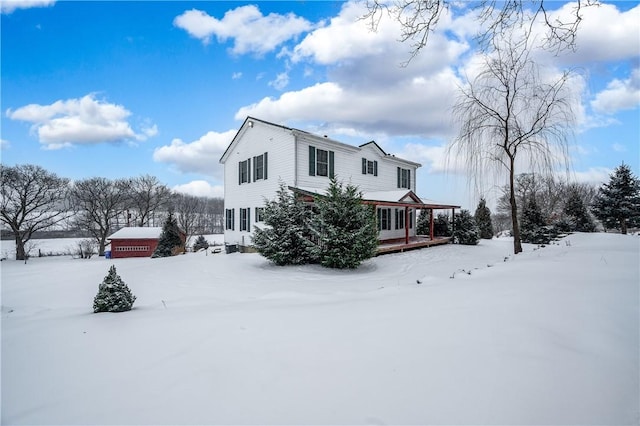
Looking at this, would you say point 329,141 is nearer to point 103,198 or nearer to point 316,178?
point 316,178

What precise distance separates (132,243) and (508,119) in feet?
110

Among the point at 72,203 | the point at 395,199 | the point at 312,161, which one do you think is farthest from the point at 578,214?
the point at 72,203

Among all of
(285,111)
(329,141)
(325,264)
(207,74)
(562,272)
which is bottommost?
(325,264)

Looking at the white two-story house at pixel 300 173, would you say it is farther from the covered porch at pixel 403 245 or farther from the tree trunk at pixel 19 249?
the tree trunk at pixel 19 249

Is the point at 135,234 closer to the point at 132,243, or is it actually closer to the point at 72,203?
the point at 132,243

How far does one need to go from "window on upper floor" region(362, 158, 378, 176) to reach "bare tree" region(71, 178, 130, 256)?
1271 inches

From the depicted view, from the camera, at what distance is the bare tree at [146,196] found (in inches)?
1590

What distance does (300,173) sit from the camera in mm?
16219

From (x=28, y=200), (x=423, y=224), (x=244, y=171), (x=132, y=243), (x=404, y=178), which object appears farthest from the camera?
(x=28, y=200)

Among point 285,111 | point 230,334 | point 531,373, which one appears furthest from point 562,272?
point 285,111

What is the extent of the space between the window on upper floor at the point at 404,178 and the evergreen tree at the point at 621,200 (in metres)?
14.7

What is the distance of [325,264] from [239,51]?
30.3 ft

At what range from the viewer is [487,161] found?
885 centimetres

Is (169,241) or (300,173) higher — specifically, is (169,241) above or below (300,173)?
below
